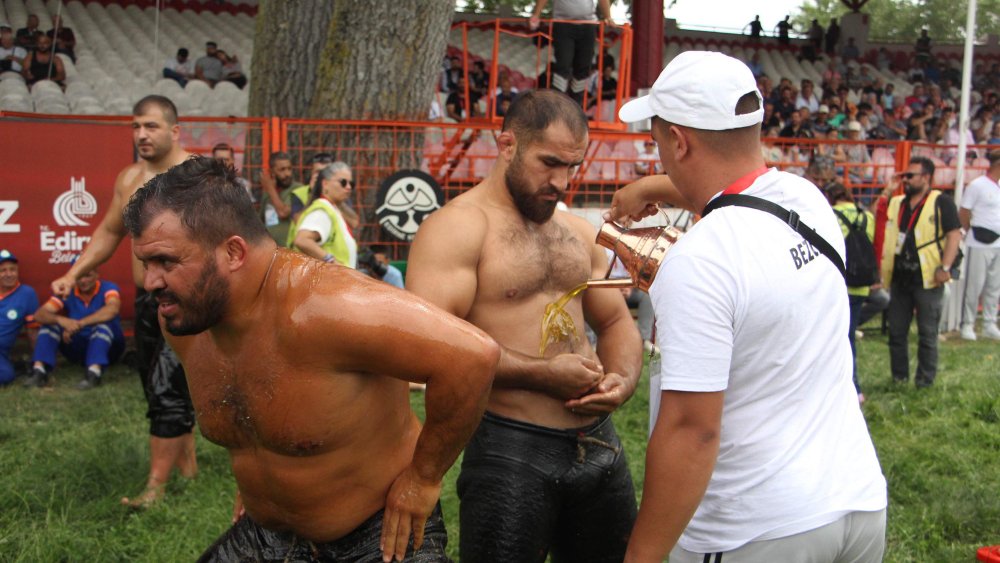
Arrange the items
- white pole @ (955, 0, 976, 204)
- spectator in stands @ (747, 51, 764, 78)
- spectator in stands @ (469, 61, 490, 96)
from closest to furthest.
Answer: white pole @ (955, 0, 976, 204) → spectator in stands @ (469, 61, 490, 96) → spectator in stands @ (747, 51, 764, 78)

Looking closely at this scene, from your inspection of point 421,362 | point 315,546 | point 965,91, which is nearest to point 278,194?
point 315,546

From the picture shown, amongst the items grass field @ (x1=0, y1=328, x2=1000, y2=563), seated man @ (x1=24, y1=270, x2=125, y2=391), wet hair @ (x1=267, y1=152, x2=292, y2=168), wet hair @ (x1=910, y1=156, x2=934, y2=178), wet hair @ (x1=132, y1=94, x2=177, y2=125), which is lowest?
grass field @ (x1=0, y1=328, x2=1000, y2=563)

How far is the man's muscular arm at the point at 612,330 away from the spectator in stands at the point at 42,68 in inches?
475

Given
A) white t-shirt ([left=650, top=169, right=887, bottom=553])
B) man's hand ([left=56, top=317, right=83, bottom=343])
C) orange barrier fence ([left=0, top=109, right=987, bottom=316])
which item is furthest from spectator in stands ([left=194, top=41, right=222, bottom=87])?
white t-shirt ([left=650, top=169, right=887, bottom=553])

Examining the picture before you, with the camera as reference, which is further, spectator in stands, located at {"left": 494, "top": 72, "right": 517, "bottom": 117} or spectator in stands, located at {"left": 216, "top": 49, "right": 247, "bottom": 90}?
spectator in stands, located at {"left": 216, "top": 49, "right": 247, "bottom": 90}

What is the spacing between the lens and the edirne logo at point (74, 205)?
24.8 feet

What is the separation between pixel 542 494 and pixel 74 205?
5.82 metres

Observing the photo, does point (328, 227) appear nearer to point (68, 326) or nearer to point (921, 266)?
point (68, 326)

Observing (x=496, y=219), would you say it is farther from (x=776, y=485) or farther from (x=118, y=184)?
(x=118, y=184)

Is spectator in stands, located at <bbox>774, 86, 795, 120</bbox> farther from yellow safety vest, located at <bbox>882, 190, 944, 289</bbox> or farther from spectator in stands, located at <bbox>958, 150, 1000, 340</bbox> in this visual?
yellow safety vest, located at <bbox>882, 190, 944, 289</bbox>

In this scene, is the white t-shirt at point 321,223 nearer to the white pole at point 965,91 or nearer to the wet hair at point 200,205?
the wet hair at point 200,205

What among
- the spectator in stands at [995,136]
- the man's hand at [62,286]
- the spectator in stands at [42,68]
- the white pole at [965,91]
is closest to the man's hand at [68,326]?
the man's hand at [62,286]

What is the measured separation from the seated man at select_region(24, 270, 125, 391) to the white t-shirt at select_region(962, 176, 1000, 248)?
8327 millimetres

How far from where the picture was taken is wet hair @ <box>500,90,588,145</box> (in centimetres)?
319
